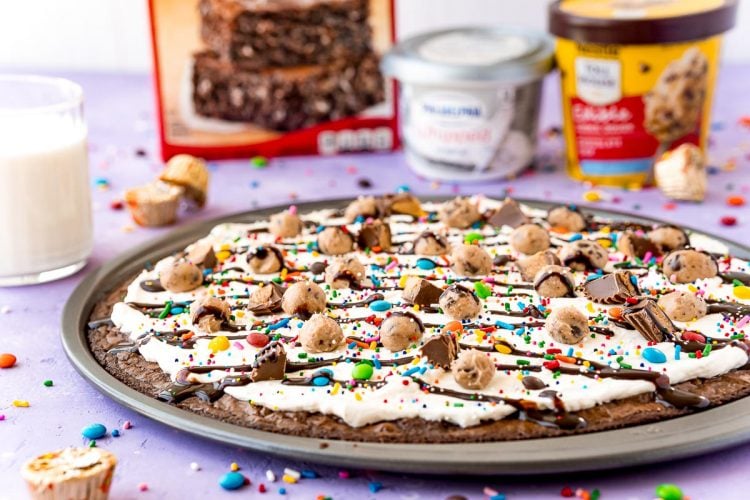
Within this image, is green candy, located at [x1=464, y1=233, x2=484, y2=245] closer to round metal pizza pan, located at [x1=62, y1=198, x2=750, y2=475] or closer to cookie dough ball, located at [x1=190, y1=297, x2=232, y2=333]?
cookie dough ball, located at [x1=190, y1=297, x2=232, y2=333]

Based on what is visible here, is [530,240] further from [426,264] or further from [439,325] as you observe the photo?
[439,325]

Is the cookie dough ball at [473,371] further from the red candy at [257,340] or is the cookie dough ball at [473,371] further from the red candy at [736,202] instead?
the red candy at [736,202]

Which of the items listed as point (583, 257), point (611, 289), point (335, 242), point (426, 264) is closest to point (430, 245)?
point (426, 264)

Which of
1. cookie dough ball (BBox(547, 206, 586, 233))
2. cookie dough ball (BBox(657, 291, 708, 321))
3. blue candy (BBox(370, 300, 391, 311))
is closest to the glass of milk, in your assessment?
blue candy (BBox(370, 300, 391, 311))

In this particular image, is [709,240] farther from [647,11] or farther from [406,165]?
[406,165]

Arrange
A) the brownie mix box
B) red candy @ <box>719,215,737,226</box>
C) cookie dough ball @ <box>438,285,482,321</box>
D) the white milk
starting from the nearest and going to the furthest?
cookie dough ball @ <box>438,285,482,321</box> → the white milk → red candy @ <box>719,215,737,226</box> → the brownie mix box

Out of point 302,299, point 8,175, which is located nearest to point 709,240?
point 302,299
